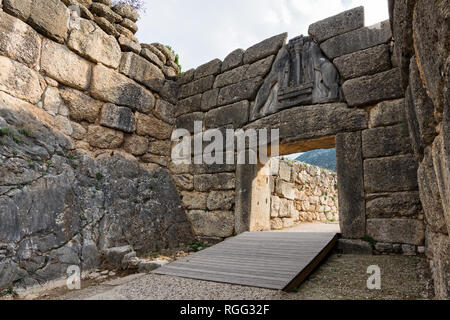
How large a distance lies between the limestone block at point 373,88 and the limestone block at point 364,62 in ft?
0.28

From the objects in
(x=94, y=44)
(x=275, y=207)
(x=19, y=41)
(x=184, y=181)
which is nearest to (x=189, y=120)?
(x=184, y=181)

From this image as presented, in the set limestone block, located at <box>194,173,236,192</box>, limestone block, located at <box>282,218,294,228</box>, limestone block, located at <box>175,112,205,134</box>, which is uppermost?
limestone block, located at <box>175,112,205,134</box>

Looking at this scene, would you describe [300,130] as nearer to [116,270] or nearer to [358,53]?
[358,53]

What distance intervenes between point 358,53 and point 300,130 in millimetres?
1306

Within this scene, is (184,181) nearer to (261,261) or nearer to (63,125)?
(63,125)

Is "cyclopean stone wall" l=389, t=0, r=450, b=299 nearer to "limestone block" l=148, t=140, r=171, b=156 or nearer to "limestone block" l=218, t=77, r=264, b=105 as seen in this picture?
"limestone block" l=218, t=77, r=264, b=105

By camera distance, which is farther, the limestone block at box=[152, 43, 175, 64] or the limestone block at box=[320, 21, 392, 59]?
the limestone block at box=[152, 43, 175, 64]

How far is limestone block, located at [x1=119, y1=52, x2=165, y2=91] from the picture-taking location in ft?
16.3

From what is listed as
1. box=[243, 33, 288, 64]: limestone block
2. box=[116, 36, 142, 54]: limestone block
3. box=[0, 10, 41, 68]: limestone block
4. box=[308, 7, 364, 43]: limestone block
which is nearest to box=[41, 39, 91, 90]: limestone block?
box=[0, 10, 41, 68]: limestone block

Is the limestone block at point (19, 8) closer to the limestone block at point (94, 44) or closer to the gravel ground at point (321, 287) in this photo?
the limestone block at point (94, 44)

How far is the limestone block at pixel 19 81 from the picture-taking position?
330 centimetres

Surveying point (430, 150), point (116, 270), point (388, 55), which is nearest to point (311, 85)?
point (388, 55)

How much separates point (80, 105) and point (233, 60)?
2868 mm

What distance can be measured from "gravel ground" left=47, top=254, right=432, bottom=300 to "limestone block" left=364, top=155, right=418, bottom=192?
0.82m
